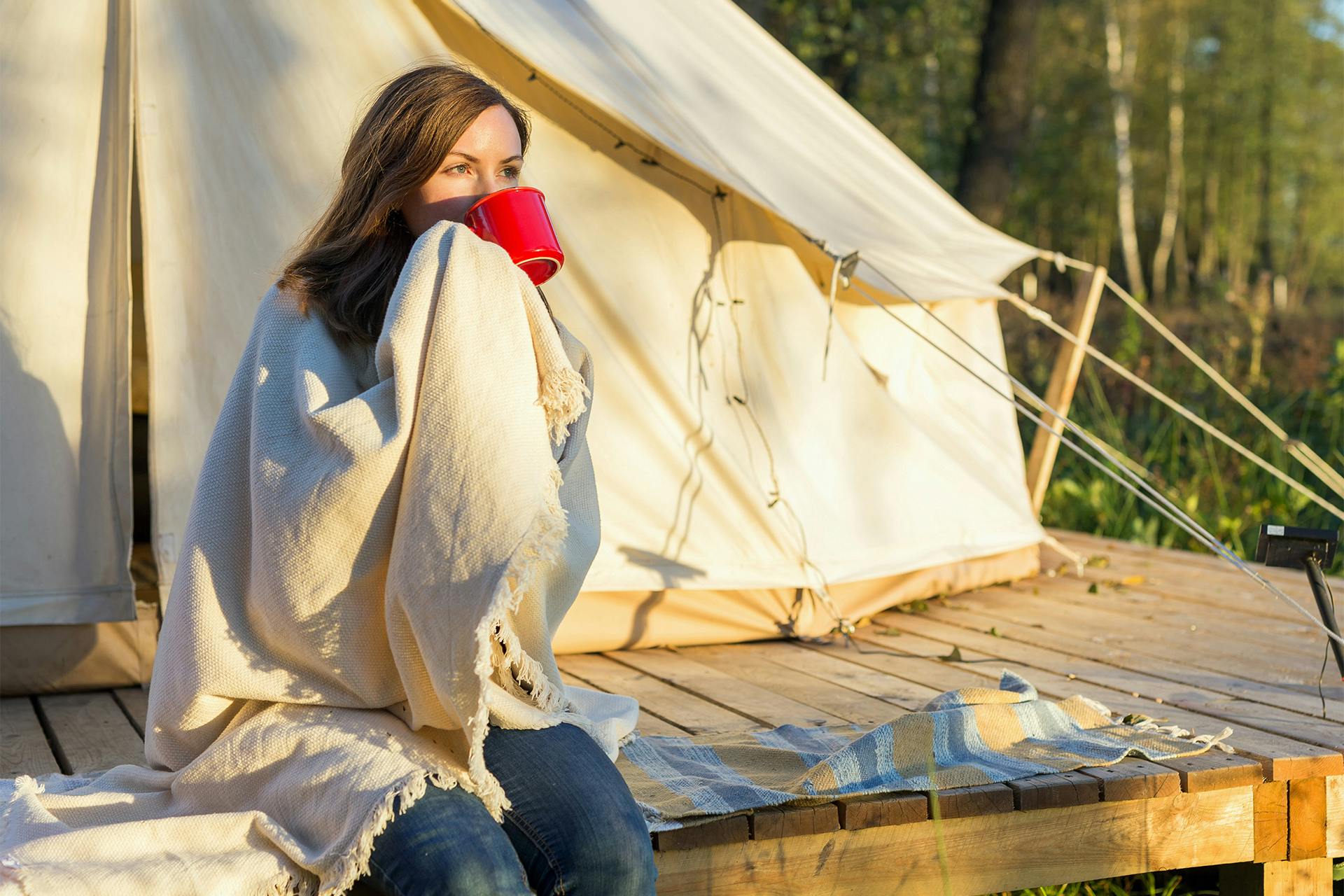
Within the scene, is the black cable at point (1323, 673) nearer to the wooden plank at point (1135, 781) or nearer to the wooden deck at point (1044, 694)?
the wooden deck at point (1044, 694)

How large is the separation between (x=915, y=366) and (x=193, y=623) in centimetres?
239

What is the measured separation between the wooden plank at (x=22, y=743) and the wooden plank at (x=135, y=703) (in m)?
0.15

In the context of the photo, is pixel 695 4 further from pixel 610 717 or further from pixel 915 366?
pixel 610 717

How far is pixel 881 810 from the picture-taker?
194 cm

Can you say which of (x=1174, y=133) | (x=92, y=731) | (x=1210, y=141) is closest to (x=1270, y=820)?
(x=92, y=731)

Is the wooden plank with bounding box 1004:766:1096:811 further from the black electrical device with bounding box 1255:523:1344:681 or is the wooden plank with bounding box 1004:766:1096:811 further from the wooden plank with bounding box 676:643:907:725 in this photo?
the black electrical device with bounding box 1255:523:1344:681

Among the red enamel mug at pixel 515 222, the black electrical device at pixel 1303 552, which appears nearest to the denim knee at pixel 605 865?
the red enamel mug at pixel 515 222

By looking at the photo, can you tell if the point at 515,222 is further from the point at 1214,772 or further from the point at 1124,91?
the point at 1124,91

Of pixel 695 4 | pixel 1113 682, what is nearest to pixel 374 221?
pixel 1113 682

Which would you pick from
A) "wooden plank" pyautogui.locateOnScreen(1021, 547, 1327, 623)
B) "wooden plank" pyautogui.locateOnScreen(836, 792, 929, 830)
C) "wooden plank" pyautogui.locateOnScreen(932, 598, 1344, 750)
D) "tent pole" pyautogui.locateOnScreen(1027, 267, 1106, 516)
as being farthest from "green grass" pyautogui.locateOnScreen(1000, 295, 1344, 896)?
"wooden plank" pyautogui.locateOnScreen(836, 792, 929, 830)

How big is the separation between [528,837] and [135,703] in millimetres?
1509

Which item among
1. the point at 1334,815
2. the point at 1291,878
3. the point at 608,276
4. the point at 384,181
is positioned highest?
the point at 384,181

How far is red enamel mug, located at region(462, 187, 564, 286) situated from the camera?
5.90 ft

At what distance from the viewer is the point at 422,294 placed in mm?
1618
